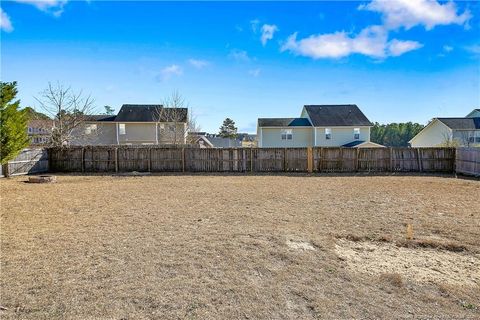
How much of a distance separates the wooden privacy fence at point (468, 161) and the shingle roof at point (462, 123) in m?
16.9

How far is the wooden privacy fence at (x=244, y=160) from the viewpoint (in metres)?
16.8

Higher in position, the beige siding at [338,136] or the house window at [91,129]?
the house window at [91,129]

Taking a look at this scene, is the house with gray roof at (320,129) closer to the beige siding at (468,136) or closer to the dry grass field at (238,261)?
the beige siding at (468,136)

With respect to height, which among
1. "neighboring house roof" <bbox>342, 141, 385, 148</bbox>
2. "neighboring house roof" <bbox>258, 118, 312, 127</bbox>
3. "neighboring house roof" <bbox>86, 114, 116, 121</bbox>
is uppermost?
"neighboring house roof" <bbox>86, 114, 116, 121</bbox>

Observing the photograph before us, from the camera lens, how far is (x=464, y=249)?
4.61 metres

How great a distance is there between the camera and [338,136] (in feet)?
92.2

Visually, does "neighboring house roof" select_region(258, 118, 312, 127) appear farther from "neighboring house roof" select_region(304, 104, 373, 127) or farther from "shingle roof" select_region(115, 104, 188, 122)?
"shingle roof" select_region(115, 104, 188, 122)

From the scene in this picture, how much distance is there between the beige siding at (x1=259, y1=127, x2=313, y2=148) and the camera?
93.3 ft

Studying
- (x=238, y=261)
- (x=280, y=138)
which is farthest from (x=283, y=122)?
(x=238, y=261)

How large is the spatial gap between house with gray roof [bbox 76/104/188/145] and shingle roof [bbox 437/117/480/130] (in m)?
27.1

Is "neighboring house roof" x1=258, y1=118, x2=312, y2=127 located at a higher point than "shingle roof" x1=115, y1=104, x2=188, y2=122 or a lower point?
lower

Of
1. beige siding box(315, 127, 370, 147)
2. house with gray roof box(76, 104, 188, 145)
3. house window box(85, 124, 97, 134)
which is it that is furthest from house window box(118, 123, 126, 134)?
beige siding box(315, 127, 370, 147)

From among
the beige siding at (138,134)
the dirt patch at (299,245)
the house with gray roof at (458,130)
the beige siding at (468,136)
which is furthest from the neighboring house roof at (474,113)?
the dirt patch at (299,245)

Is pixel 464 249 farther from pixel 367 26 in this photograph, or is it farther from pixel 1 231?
pixel 367 26
